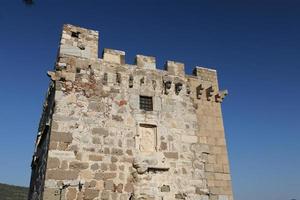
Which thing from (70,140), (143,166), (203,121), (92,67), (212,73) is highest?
(212,73)

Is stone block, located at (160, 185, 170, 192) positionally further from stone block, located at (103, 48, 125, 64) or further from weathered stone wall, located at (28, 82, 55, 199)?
stone block, located at (103, 48, 125, 64)

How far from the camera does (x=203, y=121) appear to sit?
28.0 feet

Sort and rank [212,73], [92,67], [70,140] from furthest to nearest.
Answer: [212,73]
[92,67]
[70,140]

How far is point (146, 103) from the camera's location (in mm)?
8047

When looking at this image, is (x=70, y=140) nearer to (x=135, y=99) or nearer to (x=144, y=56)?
(x=135, y=99)

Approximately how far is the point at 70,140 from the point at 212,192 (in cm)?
407

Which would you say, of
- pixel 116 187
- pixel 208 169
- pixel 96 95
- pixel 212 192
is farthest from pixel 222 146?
pixel 96 95

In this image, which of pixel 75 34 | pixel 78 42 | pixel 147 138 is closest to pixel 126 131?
pixel 147 138

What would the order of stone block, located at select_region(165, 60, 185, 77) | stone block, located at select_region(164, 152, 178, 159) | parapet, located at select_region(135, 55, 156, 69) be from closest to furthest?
1. stone block, located at select_region(164, 152, 178, 159)
2. parapet, located at select_region(135, 55, 156, 69)
3. stone block, located at select_region(165, 60, 185, 77)

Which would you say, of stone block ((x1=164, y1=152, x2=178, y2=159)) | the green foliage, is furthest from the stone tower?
the green foliage

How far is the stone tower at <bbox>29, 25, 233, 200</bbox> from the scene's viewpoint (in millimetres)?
6625

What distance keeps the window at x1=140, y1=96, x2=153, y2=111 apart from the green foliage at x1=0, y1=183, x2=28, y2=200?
120 ft

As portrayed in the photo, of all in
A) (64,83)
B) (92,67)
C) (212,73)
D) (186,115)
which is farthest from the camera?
(212,73)

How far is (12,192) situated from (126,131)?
132 feet
